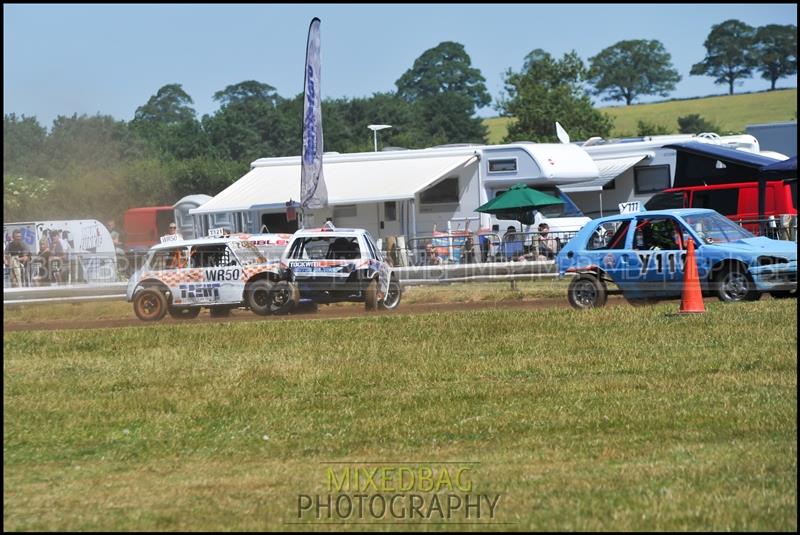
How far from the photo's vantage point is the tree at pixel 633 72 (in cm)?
13062

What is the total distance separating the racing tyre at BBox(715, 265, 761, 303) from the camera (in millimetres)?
17125

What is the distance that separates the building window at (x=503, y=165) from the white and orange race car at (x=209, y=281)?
10761 mm

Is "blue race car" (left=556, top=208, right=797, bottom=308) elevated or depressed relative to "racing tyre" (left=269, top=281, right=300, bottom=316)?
elevated

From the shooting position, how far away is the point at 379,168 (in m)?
32.0

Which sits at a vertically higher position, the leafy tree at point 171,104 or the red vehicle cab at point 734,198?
the leafy tree at point 171,104

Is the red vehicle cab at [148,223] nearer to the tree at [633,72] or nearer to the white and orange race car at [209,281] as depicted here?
the white and orange race car at [209,281]

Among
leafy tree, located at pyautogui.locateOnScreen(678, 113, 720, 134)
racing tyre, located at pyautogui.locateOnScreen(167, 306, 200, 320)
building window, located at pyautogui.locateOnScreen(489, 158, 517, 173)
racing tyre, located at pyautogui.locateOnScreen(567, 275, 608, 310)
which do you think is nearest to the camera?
racing tyre, located at pyautogui.locateOnScreen(567, 275, 608, 310)

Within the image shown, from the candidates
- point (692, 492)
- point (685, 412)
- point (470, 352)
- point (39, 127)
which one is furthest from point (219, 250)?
point (39, 127)

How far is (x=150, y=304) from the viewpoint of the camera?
20547mm

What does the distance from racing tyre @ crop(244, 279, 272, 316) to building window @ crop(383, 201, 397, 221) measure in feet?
37.4

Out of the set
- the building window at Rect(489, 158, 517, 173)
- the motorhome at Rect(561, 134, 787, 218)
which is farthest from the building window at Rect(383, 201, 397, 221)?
the motorhome at Rect(561, 134, 787, 218)

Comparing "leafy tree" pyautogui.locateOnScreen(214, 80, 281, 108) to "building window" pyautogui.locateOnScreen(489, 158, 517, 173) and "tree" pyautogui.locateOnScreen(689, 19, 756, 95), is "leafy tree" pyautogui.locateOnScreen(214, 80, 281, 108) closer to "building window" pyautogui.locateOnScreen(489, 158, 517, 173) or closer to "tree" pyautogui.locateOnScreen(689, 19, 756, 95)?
"tree" pyautogui.locateOnScreen(689, 19, 756, 95)

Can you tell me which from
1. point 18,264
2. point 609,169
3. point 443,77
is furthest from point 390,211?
point 443,77

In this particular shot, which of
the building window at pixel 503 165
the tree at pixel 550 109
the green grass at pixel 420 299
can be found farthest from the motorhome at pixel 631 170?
the tree at pixel 550 109
